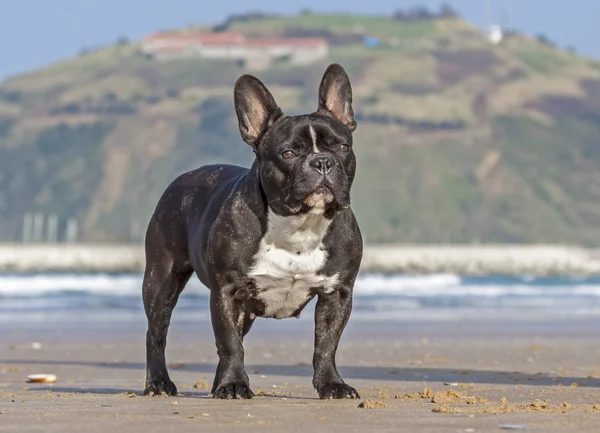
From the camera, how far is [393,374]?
1215 cm

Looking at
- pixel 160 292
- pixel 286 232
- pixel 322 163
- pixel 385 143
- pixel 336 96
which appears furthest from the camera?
pixel 385 143

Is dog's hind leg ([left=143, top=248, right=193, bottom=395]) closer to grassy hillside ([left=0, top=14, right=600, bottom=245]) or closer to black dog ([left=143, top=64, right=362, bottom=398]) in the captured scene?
black dog ([left=143, top=64, right=362, bottom=398])

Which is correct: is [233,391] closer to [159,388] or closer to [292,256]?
[292,256]

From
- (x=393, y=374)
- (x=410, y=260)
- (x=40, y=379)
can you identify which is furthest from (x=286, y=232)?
(x=410, y=260)

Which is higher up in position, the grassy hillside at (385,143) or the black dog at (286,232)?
the grassy hillside at (385,143)

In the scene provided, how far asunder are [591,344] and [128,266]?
91749 mm

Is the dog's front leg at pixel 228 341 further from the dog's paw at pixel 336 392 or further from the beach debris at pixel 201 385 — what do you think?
the beach debris at pixel 201 385

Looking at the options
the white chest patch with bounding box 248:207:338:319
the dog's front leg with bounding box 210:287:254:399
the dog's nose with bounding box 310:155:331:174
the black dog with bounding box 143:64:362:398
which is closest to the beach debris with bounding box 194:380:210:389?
the black dog with bounding box 143:64:362:398

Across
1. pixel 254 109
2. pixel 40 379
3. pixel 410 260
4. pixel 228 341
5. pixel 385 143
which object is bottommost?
pixel 40 379

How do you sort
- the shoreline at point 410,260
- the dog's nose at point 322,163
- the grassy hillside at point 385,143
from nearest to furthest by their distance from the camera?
the dog's nose at point 322,163 < the shoreline at point 410,260 < the grassy hillside at point 385,143

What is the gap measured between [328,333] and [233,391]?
2.17 ft

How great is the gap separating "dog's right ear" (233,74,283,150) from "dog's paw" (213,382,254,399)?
1362 millimetres

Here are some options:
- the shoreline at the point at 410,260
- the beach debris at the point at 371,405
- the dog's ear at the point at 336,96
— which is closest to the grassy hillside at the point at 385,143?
the shoreline at the point at 410,260

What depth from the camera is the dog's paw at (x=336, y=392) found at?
28.6ft
